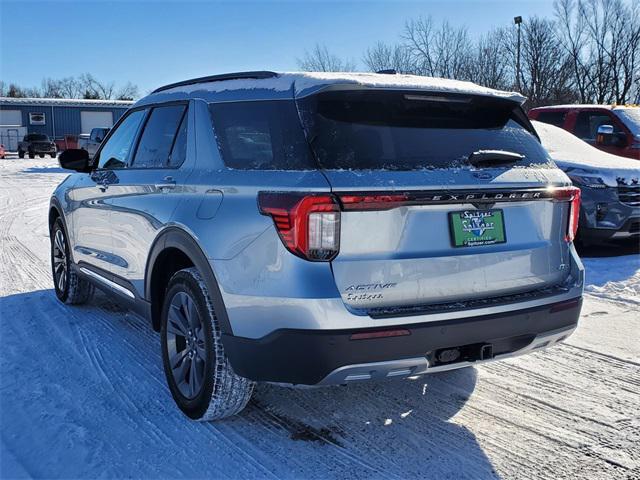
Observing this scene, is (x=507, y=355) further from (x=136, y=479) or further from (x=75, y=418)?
(x=75, y=418)

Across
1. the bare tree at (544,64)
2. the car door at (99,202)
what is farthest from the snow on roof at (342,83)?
the bare tree at (544,64)

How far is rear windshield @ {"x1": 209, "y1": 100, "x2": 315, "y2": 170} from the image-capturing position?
278 centimetres

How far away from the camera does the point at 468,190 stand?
9.18 ft

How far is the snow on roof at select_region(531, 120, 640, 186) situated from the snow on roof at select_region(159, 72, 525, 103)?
3968 mm

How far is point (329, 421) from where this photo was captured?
3314 millimetres

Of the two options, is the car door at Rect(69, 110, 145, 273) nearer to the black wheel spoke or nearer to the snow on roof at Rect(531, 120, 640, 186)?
the black wheel spoke

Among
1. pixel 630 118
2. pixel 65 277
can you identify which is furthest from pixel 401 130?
pixel 630 118

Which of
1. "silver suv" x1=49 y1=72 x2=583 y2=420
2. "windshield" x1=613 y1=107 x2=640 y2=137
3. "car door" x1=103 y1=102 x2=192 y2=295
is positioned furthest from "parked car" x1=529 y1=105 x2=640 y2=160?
"car door" x1=103 y1=102 x2=192 y2=295

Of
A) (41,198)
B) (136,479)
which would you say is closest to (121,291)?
(136,479)

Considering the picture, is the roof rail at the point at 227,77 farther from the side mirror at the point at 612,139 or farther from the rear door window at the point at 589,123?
the rear door window at the point at 589,123

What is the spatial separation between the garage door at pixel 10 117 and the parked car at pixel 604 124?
4934cm

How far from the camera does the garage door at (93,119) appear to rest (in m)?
51.5

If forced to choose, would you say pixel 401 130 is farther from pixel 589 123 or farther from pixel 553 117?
pixel 553 117

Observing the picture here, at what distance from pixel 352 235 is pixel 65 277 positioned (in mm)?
3912
